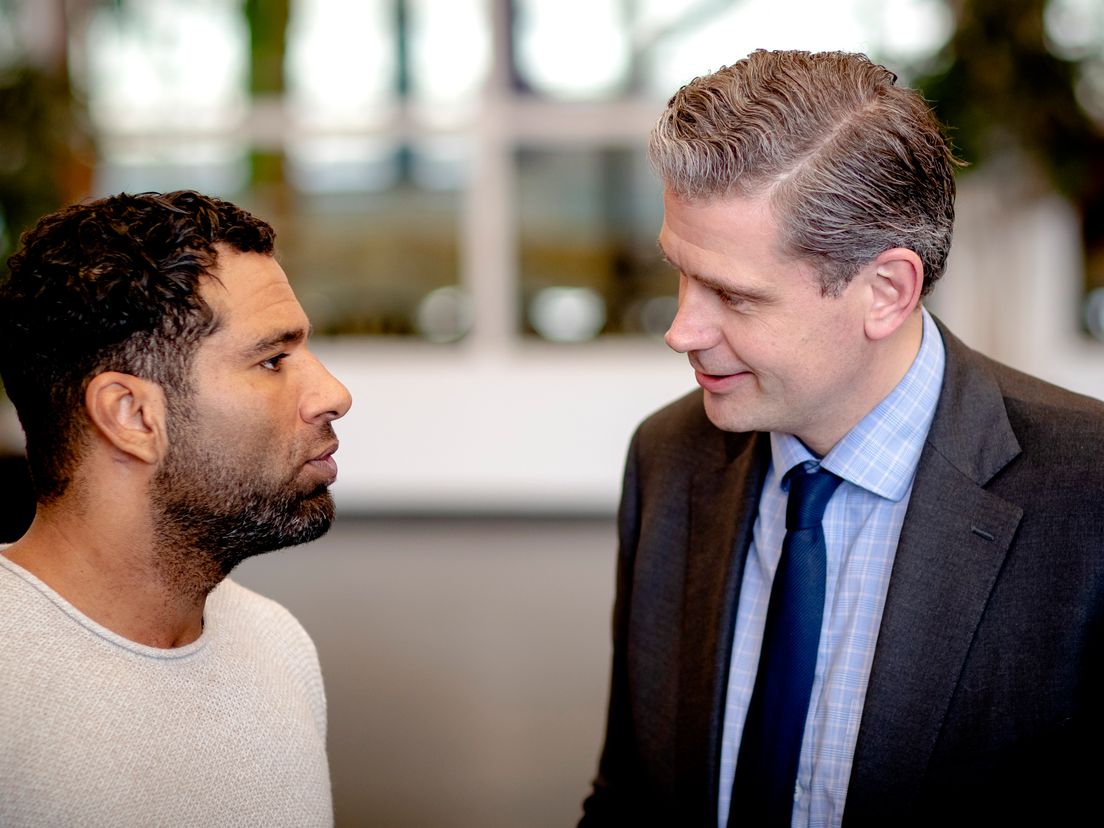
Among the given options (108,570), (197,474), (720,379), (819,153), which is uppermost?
(819,153)

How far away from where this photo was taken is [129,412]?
1295 mm

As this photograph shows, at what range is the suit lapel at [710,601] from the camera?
5.05 ft

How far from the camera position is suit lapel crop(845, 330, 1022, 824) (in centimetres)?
137

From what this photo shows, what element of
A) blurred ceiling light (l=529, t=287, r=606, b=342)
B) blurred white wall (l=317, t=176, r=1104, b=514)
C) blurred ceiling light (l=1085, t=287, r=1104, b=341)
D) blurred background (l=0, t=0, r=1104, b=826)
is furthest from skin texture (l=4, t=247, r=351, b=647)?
blurred ceiling light (l=1085, t=287, r=1104, b=341)

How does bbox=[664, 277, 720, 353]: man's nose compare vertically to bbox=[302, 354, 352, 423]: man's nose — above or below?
above

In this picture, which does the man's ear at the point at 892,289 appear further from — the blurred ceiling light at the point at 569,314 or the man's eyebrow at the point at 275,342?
the blurred ceiling light at the point at 569,314

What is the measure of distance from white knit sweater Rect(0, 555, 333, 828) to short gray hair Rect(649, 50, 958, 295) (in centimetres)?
83

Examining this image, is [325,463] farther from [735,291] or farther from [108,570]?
[735,291]

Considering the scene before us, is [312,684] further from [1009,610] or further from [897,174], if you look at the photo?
[897,174]

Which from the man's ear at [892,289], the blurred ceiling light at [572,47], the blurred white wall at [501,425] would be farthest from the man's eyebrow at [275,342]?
the blurred ceiling light at [572,47]

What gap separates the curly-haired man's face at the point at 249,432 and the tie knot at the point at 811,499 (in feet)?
2.01

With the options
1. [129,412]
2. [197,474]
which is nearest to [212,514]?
[197,474]

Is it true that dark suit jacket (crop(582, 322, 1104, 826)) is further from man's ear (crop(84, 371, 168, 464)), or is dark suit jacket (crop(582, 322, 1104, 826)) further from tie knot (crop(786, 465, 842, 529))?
man's ear (crop(84, 371, 168, 464))

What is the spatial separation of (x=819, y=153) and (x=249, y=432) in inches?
30.6
